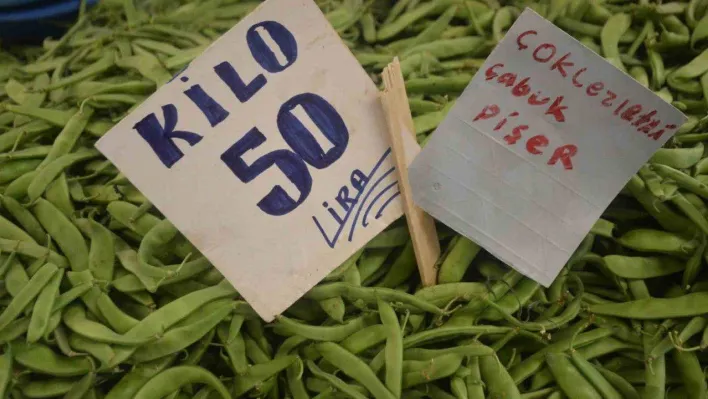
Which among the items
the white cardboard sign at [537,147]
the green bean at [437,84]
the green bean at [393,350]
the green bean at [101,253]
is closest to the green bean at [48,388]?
the green bean at [101,253]

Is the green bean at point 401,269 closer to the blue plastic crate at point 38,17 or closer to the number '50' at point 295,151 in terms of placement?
the number '50' at point 295,151

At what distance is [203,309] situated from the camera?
78 centimetres

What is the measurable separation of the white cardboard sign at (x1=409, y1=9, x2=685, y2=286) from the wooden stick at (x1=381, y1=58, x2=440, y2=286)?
0.06 feet

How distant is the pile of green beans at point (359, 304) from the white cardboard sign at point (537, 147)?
6cm

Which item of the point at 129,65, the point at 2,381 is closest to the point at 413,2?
the point at 129,65

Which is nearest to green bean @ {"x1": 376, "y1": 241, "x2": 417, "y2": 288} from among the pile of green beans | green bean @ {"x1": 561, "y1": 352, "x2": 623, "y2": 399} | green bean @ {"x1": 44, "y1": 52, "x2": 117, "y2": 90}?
the pile of green beans

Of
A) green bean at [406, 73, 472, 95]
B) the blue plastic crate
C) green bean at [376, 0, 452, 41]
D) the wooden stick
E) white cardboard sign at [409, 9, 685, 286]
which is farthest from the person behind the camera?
the blue plastic crate

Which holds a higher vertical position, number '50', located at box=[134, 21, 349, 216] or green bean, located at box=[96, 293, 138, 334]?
number '50', located at box=[134, 21, 349, 216]

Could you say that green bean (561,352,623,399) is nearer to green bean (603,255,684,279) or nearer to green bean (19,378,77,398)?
green bean (603,255,684,279)

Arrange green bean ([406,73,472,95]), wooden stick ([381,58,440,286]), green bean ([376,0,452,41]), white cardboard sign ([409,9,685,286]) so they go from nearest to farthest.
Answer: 1. white cardboard sign ([409,9,685,286])
2. wooden stick ([381,58,440,286])
3. green bean ([406,73,472,95])
4. green bean ([376,0,452,41])

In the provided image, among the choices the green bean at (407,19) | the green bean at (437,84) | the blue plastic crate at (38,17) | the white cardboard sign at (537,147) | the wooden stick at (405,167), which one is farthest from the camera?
the blue plastic crate at (38,17)

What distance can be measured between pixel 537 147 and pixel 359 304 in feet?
0.92

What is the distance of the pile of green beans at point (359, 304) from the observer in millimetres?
751

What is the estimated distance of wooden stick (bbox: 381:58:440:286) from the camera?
0.79 metres
